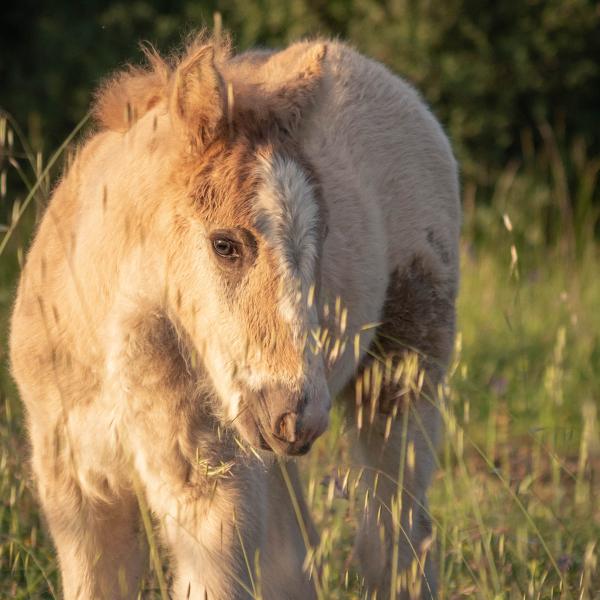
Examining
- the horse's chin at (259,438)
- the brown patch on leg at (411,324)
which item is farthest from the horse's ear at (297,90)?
the brown patch on leg at (411,324)

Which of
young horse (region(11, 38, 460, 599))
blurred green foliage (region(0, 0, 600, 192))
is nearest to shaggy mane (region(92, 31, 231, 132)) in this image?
young horse (region(11, 38, 460, 599))

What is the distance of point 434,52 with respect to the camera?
11469 mm

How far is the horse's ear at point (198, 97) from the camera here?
3.33 m

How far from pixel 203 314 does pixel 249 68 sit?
4.23ft

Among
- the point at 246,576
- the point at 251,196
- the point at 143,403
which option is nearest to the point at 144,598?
the point at 246,576

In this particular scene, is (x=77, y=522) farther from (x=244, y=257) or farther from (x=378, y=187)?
(x=378, y=187)

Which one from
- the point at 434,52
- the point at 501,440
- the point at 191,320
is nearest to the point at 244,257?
the point at 191,320

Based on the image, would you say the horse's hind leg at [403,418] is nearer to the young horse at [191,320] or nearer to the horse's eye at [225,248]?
the young horse at [191,320]

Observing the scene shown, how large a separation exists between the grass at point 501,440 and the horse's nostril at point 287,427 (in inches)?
8.5

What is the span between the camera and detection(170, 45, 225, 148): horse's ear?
10.9 feet

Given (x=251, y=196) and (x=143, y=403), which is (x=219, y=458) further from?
(x=251, y=196)

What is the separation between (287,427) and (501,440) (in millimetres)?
3953

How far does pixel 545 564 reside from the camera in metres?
4.55

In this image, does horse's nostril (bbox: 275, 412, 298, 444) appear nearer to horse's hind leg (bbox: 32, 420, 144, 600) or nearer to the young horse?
the young horse
